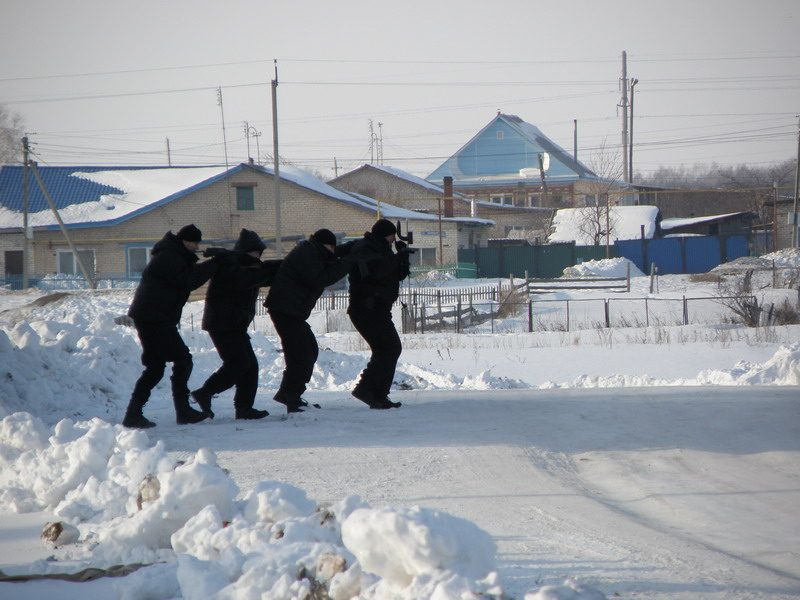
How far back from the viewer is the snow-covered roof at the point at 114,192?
40.0m

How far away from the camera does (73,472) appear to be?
16.6ft

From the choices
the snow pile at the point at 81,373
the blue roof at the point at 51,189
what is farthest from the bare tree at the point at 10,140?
the snow pile at the point at 81,373

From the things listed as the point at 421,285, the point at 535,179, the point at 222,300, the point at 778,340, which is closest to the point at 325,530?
the point at 222,300

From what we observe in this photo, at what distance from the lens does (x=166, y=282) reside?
7.17 meters

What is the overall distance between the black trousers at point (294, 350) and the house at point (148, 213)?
29.6 metres

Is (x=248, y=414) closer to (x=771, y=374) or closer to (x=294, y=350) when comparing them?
(x=294, y=350)

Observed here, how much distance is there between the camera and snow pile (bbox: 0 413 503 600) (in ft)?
9.64

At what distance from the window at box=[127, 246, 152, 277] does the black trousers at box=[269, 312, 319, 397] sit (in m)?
33.7

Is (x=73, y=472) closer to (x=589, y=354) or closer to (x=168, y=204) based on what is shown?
(x=589, y=354)

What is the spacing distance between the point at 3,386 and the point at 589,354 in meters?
11.1

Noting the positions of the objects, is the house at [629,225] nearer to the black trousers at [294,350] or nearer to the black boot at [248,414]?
the black trousers at [294,350]

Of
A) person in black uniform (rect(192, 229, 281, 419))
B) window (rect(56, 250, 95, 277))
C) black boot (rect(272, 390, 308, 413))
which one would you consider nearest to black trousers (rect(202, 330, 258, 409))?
person in black uniform (rect(192, 229, 281, 419))

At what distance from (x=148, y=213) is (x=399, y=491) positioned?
37.0 meters

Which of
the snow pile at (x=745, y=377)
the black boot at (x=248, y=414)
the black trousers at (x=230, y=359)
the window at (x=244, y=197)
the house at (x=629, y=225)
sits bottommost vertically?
the snow pile at (x=745, y=377)
